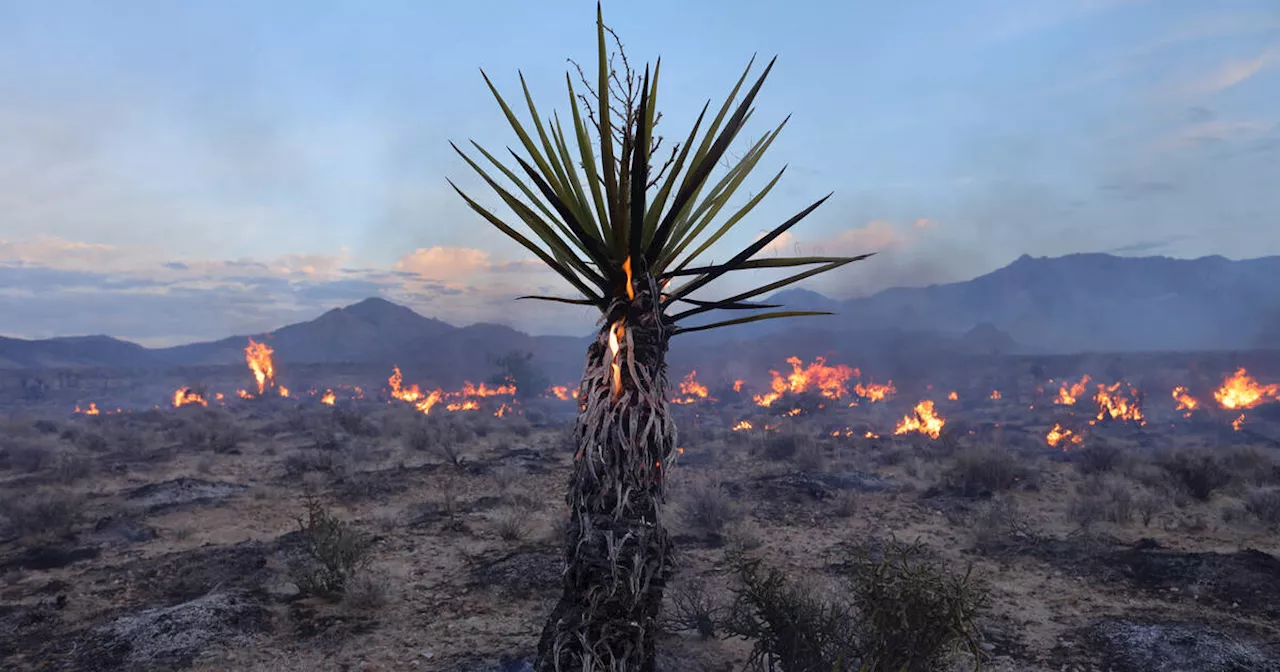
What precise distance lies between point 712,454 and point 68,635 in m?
16.8

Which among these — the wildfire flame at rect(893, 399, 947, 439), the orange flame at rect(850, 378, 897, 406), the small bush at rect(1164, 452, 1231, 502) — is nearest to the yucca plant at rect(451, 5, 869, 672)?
the small bush at rect(1164, 452, 1231, 502)

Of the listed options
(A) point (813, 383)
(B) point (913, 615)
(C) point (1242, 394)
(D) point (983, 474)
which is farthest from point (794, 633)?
(C) point (1242, 394)

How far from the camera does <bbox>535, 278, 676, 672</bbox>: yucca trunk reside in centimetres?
378

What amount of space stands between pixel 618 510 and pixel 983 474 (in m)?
15.5

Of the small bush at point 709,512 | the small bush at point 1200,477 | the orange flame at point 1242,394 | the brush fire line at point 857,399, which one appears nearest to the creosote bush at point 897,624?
the small bush at point 709,512

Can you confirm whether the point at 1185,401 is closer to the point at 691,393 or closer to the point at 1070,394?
the point at 1070,394

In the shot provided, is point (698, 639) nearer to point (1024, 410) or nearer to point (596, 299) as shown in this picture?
point (596, 299)

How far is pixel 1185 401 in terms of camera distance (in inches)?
1603

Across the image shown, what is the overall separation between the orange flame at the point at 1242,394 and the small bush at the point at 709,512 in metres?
43.9

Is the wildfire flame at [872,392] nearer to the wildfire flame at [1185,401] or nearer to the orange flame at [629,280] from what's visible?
the wildfire flame at [1185,401]

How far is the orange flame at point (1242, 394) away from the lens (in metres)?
38.0

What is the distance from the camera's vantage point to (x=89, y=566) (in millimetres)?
9859

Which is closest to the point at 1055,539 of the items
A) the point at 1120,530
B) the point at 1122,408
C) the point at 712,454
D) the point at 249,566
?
the point at 1120,530

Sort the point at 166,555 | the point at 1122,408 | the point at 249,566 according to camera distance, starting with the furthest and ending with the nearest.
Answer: the point at 1122,408
the point at 166,555
the point at 249,566
